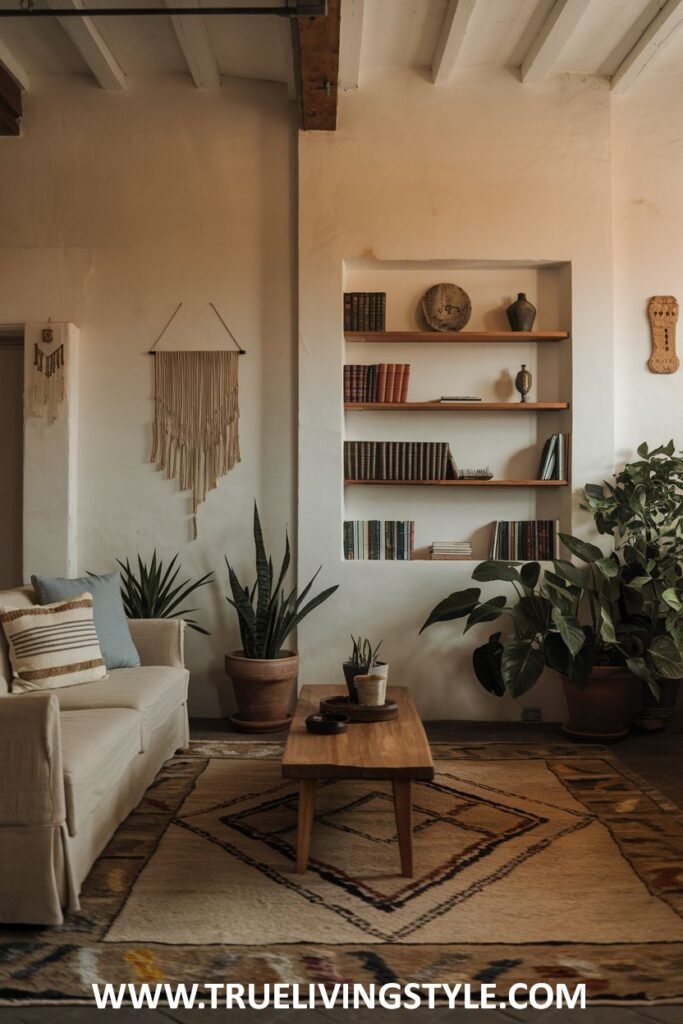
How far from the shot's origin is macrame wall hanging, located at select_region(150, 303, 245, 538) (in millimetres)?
5309

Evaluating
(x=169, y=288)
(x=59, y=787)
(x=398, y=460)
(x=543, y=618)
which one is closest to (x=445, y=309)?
(x=398, y=460)

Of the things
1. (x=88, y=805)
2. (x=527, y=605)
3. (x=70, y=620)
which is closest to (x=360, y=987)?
(x=88, y=805)

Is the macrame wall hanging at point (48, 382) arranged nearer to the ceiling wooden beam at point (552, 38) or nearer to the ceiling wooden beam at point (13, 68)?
the ceiling wooden beam at point (13, 68)

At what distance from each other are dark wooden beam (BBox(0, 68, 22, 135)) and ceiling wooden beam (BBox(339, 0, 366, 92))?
5.92 feet

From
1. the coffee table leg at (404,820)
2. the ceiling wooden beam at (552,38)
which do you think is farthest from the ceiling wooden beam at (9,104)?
the coffee table leg at (404,820)

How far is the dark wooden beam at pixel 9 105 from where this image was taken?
16.6 ft

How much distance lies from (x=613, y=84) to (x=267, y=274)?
217 cm

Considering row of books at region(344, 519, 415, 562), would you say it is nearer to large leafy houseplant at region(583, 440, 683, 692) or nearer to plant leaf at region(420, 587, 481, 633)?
plant leaf at region(420, 587, 481, 633)

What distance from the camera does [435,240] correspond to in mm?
5203

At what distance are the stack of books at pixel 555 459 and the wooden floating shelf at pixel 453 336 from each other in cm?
56

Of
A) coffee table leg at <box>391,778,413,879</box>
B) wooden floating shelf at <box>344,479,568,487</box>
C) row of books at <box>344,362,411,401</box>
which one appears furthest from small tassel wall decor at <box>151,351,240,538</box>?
coffee table leg at <box>391,778,413,879</box>

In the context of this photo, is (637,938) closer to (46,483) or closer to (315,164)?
(46,483)

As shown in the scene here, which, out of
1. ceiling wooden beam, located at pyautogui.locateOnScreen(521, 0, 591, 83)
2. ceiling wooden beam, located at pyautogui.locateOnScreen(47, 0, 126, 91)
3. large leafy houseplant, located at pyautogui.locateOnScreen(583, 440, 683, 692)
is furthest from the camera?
large leafy houseplant, located at pyautogui.locateOnScreen(583, 440, 683, 692)

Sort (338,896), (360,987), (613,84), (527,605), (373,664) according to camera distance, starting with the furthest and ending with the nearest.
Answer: (613,84) < (527,605) < (373,664) < (338,896) < (360,987)
